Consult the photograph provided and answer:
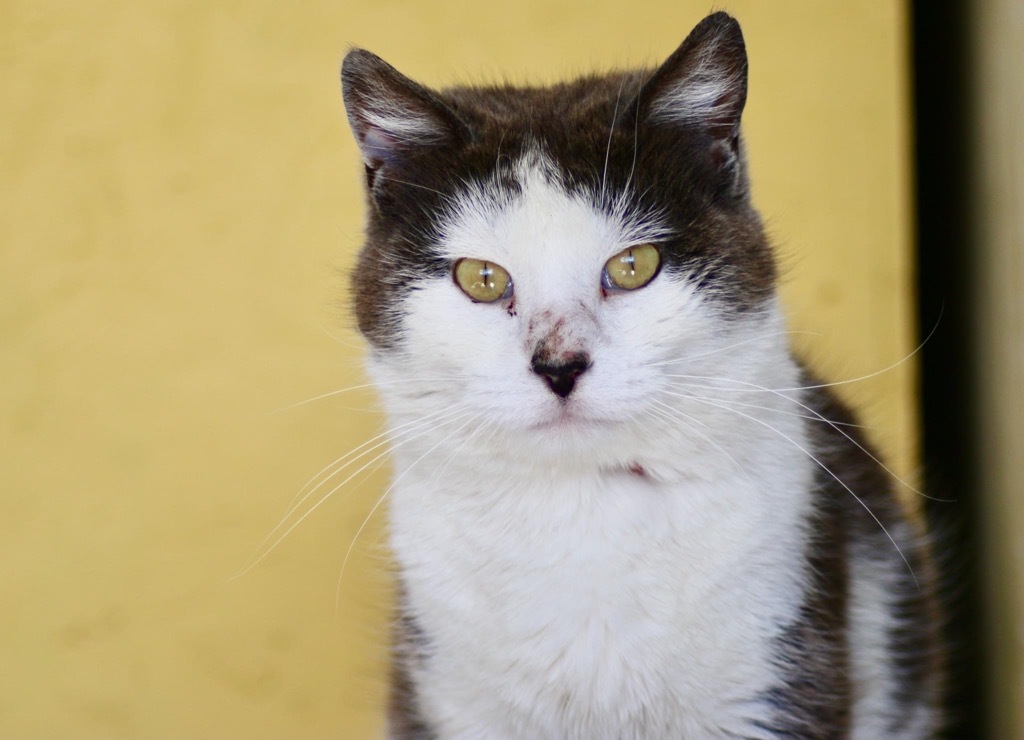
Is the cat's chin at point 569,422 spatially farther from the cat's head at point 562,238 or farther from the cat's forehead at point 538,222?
the cat's forehead at point 538,222

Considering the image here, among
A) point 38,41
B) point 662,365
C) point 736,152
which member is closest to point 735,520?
point 662,365

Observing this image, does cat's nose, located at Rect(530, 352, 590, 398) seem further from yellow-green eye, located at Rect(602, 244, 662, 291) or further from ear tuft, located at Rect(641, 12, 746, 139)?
ear tuft, located at Rect(641, 12, 746, 139)

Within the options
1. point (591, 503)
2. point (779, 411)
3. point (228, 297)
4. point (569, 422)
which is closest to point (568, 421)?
point (569, 422)

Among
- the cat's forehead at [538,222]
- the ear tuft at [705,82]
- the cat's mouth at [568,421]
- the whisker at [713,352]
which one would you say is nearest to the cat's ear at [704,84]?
the ear tuft at [705,82]

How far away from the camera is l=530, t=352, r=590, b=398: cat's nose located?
932 mm

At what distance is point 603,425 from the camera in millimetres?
1003

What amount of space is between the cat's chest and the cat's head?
0.15m

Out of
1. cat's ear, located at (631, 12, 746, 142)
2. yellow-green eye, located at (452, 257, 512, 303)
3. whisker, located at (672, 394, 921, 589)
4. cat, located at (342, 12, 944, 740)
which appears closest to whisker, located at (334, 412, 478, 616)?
cat, located at (342, 12, 944, 740)

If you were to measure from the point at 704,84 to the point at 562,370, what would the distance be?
349 mm

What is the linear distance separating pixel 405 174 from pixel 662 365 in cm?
37

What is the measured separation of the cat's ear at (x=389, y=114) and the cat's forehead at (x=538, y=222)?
8 centimetres

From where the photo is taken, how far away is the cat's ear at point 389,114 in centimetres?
104

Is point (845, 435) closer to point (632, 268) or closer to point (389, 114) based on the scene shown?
point (632, 268)

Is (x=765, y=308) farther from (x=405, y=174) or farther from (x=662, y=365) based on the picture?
(x=405, y=174)
